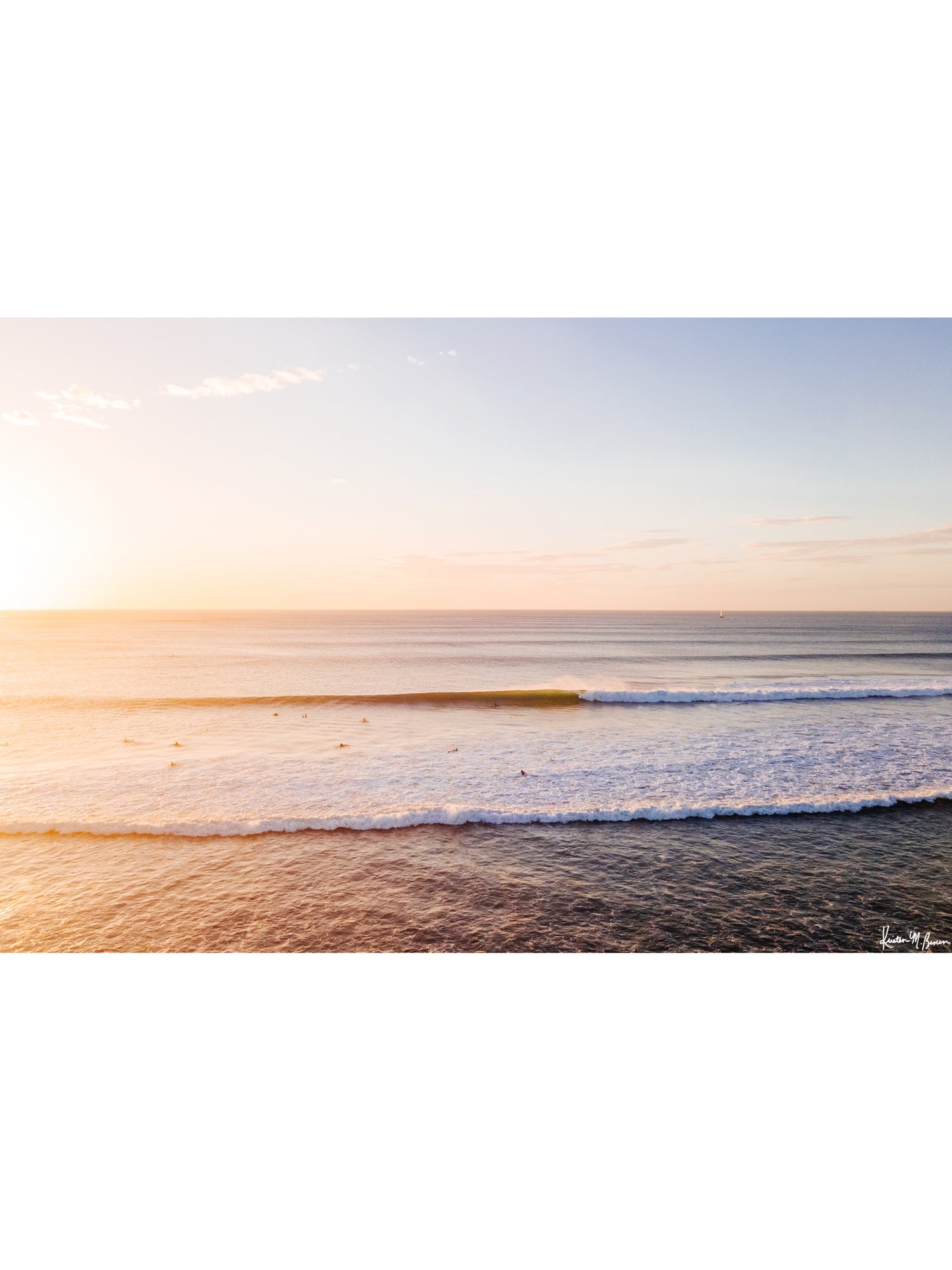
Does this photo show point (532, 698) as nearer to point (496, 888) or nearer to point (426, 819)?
point (426, 819)

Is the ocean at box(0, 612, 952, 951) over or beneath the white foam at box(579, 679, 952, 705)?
beneath

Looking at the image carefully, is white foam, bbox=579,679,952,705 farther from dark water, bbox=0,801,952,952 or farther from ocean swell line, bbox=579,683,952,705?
dark water, bbox=0,801,952,952

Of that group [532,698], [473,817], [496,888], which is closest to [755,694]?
[532,698]
